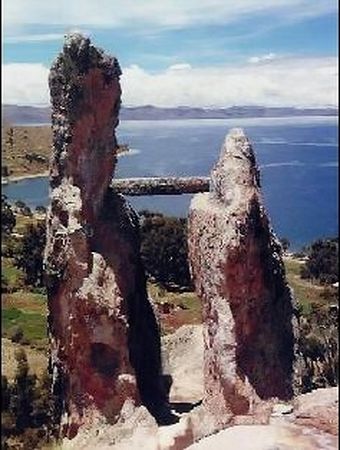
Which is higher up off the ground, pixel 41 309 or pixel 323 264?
pixel 323 264

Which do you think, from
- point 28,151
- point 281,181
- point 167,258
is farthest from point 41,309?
point 28,151

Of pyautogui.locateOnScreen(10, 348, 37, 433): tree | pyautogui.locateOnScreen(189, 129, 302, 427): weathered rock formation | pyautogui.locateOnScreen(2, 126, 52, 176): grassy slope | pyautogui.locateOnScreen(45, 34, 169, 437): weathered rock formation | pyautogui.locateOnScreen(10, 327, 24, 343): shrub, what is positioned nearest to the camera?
pyautogui.locateOnScreen(189, 129, 302, 427): weathered rock formation

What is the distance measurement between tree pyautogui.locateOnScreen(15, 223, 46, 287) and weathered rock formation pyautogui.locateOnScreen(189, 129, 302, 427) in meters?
24.4

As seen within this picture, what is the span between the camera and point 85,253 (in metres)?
18.6

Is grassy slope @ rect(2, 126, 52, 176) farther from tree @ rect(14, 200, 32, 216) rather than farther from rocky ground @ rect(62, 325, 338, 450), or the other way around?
rocky ground @ rect(62, 325, 338, 450)

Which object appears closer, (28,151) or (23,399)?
(23,399)

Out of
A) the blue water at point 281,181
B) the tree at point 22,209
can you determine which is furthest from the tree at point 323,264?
the tree at point 22,209

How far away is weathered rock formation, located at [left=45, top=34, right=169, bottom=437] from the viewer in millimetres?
18484

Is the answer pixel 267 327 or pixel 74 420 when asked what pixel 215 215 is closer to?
pixel 267 327

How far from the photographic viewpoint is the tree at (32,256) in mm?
42750

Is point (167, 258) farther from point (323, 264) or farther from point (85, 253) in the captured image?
point (85, 253)

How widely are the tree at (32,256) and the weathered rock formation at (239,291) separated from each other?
80.1ft

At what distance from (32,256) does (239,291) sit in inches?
1075

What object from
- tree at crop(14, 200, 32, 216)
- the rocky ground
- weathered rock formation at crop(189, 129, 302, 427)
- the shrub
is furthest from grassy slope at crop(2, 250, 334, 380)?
tree at crop(14, 200, 32, 216)
